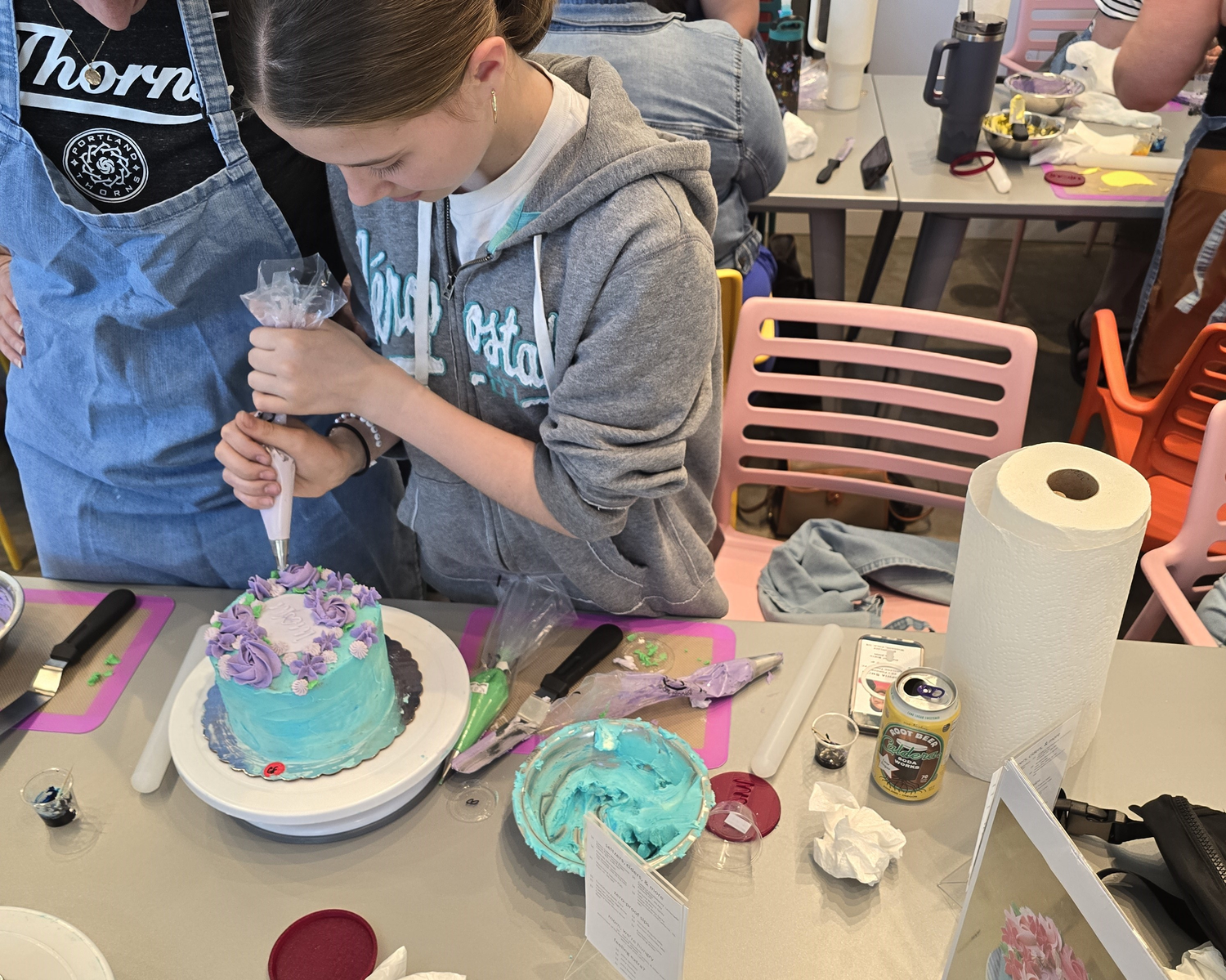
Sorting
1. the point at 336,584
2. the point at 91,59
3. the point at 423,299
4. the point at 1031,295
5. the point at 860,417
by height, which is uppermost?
the point at 91,59

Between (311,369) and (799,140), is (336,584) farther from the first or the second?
(799,140)

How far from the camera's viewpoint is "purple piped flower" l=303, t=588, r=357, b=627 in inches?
39.7

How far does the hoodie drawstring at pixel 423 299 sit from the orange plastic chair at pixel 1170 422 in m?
1.39

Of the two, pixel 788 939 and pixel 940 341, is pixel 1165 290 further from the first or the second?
pixel 788 939

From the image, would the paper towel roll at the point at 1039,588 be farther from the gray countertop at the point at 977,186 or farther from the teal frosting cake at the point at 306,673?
the gray countertop at the point at 977,186

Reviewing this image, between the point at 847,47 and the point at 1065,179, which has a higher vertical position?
the point at 847,47

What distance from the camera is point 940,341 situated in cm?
356

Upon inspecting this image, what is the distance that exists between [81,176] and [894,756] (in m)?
1.07

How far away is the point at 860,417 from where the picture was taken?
176cm

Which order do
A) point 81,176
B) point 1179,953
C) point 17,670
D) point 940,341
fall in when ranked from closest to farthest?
1. point 1179,953
2. point 81,176
3. point 17,670
4. point 940,341

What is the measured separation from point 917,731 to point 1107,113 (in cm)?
240

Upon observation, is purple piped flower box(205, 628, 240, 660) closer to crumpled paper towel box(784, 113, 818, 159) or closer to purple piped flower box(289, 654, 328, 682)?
purple piped flower box(289, 654, 328, 682)

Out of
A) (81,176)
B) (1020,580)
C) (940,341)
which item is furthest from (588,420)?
(940,341)

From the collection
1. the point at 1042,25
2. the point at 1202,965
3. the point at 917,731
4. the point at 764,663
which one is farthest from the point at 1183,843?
the point at 1042,25
